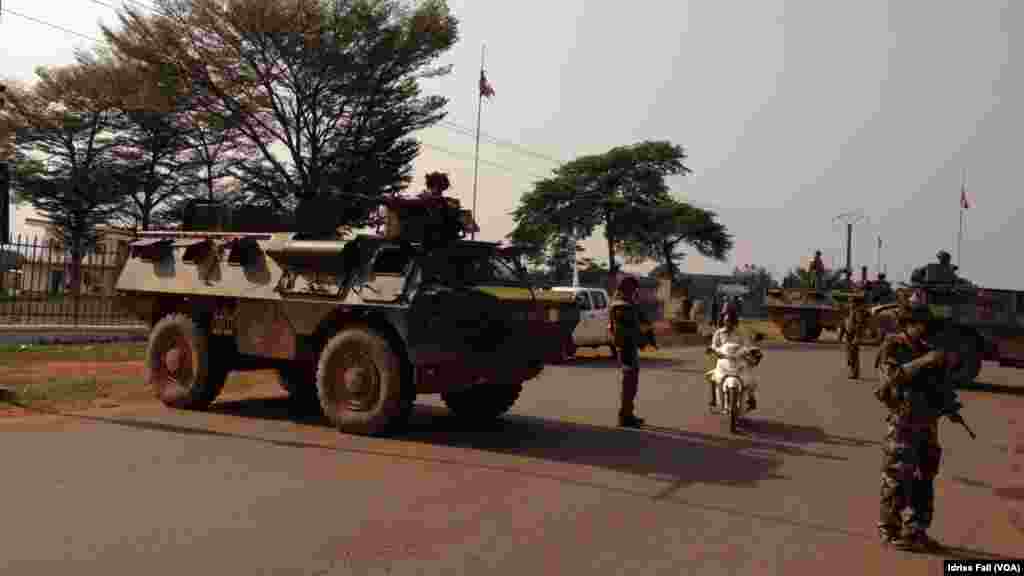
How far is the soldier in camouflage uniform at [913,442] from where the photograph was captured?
234 inches

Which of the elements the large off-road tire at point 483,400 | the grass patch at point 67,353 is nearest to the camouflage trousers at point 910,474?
the large off-road tire at point 483,400

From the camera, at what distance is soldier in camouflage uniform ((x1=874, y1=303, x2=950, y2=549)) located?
594 centimetres

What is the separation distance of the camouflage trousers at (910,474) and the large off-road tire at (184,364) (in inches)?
297

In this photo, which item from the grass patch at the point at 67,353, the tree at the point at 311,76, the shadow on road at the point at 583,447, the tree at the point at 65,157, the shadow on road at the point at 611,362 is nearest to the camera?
the shadow on road at the point at 583,447

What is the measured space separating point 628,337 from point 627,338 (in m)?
0.02

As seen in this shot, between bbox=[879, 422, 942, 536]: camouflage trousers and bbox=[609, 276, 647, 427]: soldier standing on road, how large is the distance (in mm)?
4884

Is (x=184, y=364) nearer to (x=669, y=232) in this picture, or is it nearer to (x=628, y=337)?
(x=628, y=337)

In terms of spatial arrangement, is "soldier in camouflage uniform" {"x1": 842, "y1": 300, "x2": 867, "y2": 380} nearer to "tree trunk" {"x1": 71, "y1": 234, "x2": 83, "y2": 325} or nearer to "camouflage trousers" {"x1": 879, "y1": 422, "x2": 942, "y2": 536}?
"camouflage trousers" {"x1": 879, "y1": 422, "x2": 942, "y2": 536}

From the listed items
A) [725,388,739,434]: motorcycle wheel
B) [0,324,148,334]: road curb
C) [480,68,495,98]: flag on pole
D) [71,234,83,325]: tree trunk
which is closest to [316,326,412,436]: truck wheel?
[725,388,739,434]: motorcycle wheel

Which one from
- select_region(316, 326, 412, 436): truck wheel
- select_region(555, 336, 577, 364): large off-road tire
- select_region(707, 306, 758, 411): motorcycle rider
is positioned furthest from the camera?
select_region(707, 306, 758, 411): motorcycle rider

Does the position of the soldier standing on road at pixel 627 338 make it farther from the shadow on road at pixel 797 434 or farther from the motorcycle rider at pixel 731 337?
the shadow on road at pixel 797 434

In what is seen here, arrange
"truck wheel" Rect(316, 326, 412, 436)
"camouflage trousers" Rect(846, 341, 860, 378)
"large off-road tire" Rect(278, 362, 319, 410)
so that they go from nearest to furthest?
"truck wheel" Rect(316, 326, 412, 436), "large off-road tire" Rect(278, 362, 319, 410), "camouflage trousers" Rect(846, 341, 860, 378)

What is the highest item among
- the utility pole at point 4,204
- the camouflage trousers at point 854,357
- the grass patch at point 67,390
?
the utility pole at point 4,204

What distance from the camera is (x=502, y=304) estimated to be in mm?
9523
